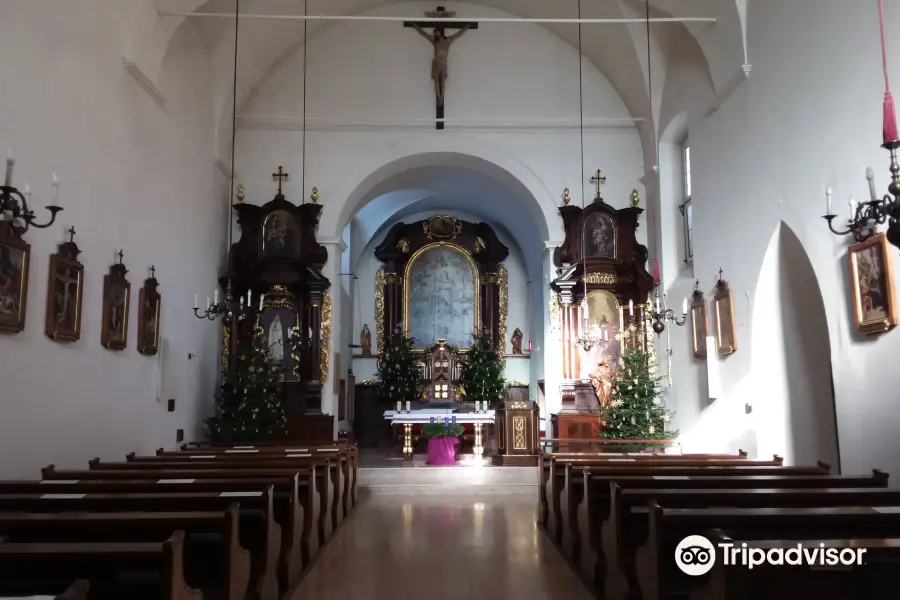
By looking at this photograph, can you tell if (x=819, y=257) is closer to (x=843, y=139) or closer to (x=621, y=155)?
(x=843, y=139)

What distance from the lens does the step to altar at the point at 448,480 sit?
9.92 meters

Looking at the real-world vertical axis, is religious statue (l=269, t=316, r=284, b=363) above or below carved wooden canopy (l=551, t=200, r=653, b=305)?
below

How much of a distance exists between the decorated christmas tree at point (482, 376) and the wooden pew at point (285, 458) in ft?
18.5

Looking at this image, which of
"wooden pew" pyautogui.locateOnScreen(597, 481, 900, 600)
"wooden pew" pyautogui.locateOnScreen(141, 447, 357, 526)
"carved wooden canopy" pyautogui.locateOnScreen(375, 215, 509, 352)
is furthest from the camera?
"carved wooden canopy" pyautogui.locateOnScreen(375, 215, 509, 352)

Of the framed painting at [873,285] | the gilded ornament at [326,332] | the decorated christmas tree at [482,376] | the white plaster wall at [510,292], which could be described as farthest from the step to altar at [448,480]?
the white plaster wall at [510,292]

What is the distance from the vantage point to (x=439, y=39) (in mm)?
12203

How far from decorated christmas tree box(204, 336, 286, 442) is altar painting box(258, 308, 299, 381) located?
2.70ft

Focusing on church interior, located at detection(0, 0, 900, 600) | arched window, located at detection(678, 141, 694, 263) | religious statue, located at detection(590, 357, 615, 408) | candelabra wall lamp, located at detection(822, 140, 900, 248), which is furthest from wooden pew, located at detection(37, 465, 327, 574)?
arched window, located at detection(678, 141, 694, 263)

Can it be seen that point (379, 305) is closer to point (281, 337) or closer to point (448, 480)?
point (281, 337)

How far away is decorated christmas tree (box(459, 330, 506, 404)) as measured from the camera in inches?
567

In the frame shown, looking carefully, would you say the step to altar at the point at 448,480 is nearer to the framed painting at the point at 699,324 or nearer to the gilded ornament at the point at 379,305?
→ the framed painting at the point at 699,324

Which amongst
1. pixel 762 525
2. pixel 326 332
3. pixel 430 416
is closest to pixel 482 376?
pixel 430 416

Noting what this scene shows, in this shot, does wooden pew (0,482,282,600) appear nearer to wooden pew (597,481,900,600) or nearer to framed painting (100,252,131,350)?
wooden pew (597,481,900,600)

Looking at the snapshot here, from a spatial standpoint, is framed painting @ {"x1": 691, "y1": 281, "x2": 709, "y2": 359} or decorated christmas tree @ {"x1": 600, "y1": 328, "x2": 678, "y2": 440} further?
decorated christmas tree @ {"x1": 600, "y1": 328, "x2": 678, "y2": 440}
